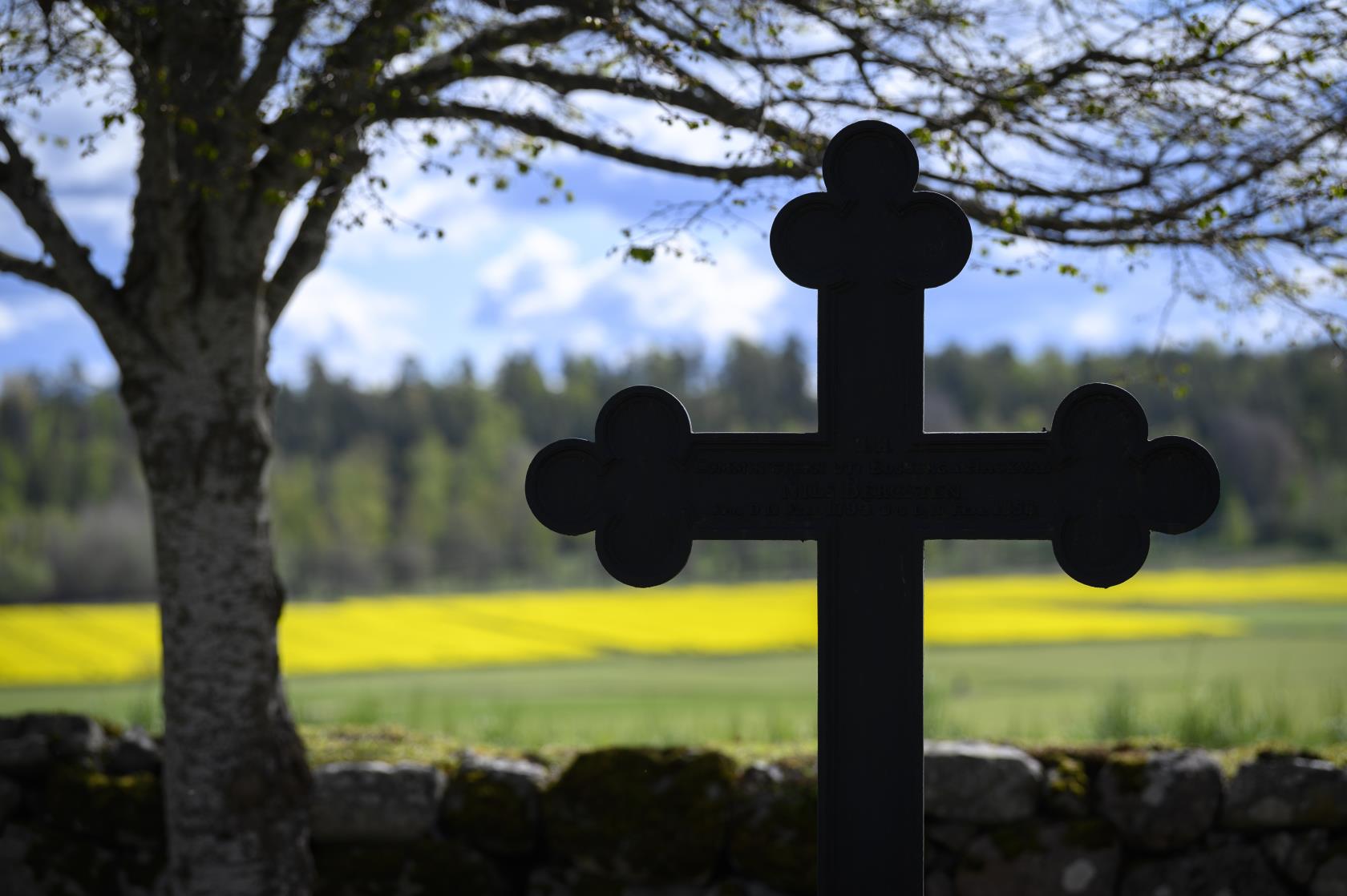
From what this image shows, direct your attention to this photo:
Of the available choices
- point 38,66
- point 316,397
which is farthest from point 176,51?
point 316,397

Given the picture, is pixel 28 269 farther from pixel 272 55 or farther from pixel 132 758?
pixel 132 758

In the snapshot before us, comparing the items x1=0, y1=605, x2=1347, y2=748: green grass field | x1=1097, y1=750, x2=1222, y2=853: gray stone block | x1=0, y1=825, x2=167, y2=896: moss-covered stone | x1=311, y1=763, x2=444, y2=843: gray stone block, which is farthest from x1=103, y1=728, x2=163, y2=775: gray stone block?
x1=1097, y1=750, x2=1222, y2=853: gray stone block

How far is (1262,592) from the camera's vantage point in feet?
104

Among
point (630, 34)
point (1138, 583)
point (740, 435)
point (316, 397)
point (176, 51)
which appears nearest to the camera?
point (740, 435)

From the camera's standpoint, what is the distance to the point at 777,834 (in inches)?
215

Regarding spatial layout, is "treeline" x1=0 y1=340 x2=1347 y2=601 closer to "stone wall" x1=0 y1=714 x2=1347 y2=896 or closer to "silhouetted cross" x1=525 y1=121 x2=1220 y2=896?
"stone wall" x1=0 y1=714 x2=1347 y2=896

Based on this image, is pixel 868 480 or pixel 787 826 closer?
pixel 868 480

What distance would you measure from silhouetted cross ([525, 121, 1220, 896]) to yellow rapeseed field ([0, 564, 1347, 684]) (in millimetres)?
13567

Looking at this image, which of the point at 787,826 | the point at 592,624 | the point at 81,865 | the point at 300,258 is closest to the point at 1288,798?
the point at 787,826

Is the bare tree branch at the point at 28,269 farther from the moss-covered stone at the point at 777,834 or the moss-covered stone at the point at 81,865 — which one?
the moss-covered stone at the point at 777,834

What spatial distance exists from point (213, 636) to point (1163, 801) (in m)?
3.92

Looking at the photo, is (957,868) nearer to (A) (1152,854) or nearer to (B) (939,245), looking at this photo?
(A) (1152,854)

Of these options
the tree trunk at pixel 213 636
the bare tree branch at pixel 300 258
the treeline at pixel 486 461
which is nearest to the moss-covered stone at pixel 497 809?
the tree trunk at pixel 213 636

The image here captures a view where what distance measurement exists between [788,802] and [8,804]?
11.5 ft
